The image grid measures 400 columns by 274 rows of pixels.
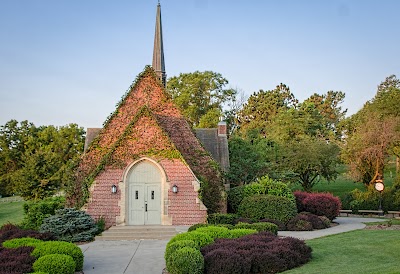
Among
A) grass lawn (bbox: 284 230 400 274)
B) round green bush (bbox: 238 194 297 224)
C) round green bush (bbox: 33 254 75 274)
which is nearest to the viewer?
round green bush (bbox: 33 254 75 274)

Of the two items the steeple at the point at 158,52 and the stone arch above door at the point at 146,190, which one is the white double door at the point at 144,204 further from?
the steeple at the point at 158,52

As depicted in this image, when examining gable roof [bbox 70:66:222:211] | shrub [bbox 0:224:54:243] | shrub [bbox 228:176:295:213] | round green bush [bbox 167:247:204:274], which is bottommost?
round green bush [bbox 167:247:204:274]

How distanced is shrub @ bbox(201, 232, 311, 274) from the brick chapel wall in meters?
7.64

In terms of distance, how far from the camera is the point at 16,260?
1034 centimetres

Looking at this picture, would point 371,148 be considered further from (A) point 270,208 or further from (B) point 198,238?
(B) point 198,238

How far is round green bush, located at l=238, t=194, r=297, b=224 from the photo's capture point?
2078 cm

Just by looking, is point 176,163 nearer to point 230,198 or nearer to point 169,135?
point 169,135

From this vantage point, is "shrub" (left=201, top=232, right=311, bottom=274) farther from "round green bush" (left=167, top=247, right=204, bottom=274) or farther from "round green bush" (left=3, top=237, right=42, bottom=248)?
"round green bush" (left=3, top=237, right=42, bottom=248)

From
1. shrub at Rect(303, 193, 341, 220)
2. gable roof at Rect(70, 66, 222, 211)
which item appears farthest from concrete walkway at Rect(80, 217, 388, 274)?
shrub at Rect(303, 193, 341, 220)

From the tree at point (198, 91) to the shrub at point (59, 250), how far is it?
42995 mm

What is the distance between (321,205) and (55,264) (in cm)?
1644

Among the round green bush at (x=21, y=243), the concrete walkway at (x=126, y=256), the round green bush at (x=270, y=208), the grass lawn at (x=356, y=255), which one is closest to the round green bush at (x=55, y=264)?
the concrete walkway at (x=126, y=256)

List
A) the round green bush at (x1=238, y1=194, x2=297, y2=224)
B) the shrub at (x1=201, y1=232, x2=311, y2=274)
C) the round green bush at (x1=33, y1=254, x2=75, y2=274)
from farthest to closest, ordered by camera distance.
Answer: the round green bush at (x1=238, y1=194, x2=297, y2=224) < the shrub at (x1=201, y1=232, x2=311, y2=274) < the round green bush at (x1=33, y1=254, x2=75, y2=274)

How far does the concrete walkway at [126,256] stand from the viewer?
1215cm
